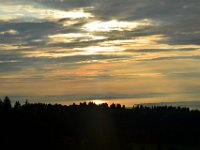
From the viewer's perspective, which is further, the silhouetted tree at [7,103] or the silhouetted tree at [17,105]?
the silhouetted tree at [17,105]

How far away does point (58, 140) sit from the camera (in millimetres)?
116375

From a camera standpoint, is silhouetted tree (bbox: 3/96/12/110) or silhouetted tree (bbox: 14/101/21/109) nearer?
silhouetted tree (bbox: 3/96/12/110)

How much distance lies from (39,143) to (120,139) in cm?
4246

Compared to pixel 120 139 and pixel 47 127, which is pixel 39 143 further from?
pixel 120 139

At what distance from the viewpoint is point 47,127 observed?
116 metres

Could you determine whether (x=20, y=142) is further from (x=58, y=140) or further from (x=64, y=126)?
(x=64, y=126)

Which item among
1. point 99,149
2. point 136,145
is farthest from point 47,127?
point 136,145

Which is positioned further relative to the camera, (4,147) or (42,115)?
(42,115)

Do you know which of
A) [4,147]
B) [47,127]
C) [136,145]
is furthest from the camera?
[136,145]

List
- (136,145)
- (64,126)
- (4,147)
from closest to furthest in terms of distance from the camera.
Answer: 1. (4,147)
2. (64,126)
3. (136,145)

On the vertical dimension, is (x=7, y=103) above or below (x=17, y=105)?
above

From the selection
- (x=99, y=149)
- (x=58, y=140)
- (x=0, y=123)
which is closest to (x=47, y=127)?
(x=58, y=140)

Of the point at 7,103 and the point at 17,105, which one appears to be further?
the point at 17,105

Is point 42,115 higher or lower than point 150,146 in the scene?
higher
